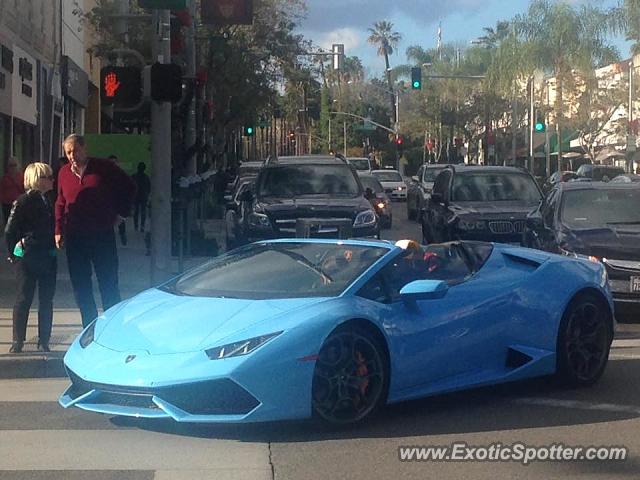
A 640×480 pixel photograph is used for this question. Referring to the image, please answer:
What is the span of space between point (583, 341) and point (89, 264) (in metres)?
4.41

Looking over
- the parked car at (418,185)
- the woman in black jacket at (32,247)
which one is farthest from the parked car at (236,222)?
the parked car at (418,185)

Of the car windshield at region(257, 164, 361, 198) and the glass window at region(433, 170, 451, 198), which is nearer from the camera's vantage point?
the car windshield at region(257, 164, 361, 198)

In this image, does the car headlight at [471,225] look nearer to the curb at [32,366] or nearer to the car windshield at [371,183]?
the curb at [32,366]

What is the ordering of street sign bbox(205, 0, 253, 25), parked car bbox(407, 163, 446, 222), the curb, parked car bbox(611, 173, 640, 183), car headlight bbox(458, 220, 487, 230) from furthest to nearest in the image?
parked car bbox(407, 163, 446, 222) → street sign bbox(205, 0, 253, 25) → car headlight bbox(458, 220, 487, 230) → parked car bbox(611, 173, 640, 183) → the curb

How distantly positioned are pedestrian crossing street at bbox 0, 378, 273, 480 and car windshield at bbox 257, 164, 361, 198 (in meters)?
10.7

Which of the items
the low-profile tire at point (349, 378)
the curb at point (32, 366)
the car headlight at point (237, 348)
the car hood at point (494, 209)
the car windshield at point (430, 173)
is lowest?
the curb at point (32, 366)

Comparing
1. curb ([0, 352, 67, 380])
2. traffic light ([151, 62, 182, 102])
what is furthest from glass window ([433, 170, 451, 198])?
curb ([0, 352, 67, 380])

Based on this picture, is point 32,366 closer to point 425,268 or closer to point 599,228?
point 425,268

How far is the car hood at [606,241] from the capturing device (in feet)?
40.5

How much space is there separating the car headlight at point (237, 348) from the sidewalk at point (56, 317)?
3016mm

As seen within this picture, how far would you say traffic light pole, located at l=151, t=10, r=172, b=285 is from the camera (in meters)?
13.7

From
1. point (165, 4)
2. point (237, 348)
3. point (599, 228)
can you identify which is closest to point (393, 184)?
point (599, 228)

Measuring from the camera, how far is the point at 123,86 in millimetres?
12961

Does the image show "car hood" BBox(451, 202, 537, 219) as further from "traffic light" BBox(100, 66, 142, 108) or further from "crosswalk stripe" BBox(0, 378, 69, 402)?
"crosswalk stripe" BBox(0, 378, 69, 402)
